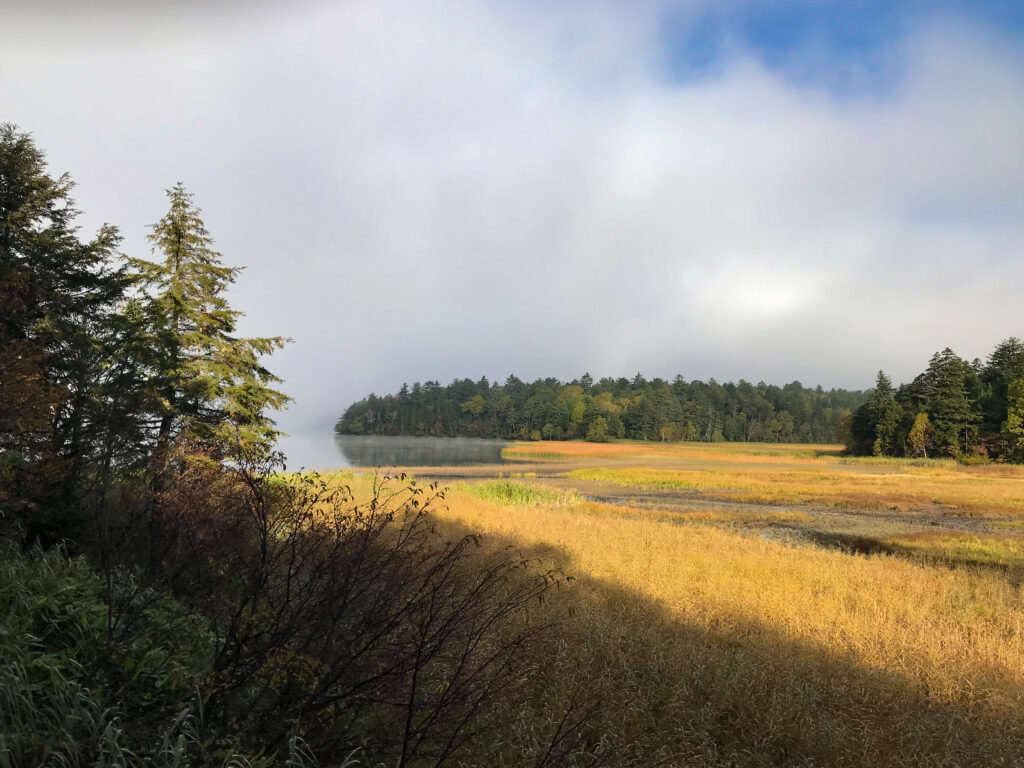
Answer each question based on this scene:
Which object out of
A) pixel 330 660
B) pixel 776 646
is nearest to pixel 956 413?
pixel 776 646

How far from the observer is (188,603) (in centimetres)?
418

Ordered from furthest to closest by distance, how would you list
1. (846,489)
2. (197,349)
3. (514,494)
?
(846,489)
(514,494)
(197,349)

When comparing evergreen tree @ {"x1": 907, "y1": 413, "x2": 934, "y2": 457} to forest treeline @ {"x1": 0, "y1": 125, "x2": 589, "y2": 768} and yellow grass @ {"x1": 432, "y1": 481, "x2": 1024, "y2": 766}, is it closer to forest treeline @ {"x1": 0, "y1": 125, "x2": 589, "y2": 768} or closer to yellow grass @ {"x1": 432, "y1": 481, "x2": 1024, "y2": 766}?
yellow grass @ {"x1": 432, "y1": 481, "x2": 1024, "y2": 766}

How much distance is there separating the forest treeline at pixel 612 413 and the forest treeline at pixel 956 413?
125 feet

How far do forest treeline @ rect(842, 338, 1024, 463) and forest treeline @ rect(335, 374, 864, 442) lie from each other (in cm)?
3819

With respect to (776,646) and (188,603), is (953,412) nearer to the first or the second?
(776,646)

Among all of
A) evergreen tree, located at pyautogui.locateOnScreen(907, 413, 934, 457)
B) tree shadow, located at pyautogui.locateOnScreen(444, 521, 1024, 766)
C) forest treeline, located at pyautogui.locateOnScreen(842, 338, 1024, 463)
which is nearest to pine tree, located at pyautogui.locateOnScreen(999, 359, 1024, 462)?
forest treeline, located at pyautogui.locateOnScreen(842, 338, 1024, 463)

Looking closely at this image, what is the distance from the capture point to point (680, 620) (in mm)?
7523

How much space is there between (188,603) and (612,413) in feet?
443

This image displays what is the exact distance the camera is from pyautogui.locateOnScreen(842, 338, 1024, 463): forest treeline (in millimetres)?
64250

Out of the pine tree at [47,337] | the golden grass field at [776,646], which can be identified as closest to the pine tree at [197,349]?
the pine tree at [47,337]

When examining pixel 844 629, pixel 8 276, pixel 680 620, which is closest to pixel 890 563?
pixel 844 629

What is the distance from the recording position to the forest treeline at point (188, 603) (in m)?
3.14

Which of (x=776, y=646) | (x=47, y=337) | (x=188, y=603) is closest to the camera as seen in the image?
(x=188, y=603)
